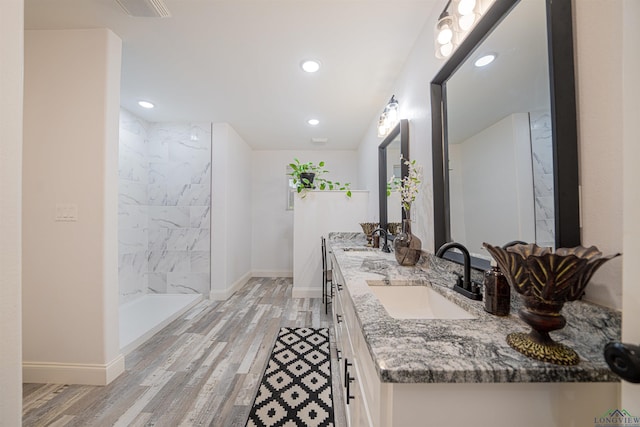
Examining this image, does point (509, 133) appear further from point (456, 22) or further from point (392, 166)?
point (392, 166)

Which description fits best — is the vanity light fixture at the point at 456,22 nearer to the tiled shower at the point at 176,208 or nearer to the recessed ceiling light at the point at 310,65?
the recessed ceiling light at the point at 310,65

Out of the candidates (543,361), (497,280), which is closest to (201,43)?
(497,280)

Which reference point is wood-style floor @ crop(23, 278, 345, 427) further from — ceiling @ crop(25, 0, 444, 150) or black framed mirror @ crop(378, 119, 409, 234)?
ceiling @ crop(25, 0, 444, 150)

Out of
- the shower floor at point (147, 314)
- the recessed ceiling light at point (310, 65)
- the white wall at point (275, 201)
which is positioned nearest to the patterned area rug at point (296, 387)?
the shower floor at point (147, 314)

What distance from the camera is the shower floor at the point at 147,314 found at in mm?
2365

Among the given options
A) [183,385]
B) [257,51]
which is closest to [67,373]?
[183,385]

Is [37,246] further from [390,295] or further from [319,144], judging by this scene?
[319,144]

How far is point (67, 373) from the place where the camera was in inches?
71.0

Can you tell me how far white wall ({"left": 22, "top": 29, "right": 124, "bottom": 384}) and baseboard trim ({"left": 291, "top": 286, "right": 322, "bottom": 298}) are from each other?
223cm

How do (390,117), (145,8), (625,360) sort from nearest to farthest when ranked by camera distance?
(625,360) < (145,8) < (390,117)

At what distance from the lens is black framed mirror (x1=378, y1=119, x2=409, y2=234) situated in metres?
2.06

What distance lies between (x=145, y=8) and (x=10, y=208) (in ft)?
4.67

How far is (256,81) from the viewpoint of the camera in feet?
8.20

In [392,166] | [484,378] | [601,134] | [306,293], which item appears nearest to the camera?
[484,378]
